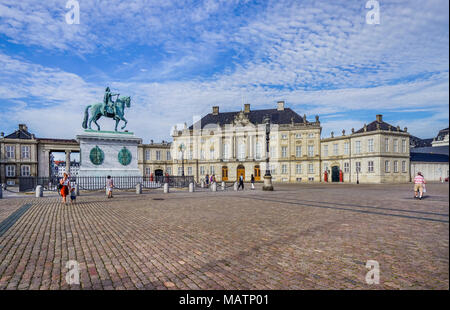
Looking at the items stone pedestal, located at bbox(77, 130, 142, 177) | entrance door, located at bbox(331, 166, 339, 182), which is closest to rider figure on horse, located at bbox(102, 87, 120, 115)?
stone pedestal, located at bbox(77, 130, 142, 177)

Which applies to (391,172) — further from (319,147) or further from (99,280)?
(99,280)

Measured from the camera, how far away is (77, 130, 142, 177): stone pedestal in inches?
866

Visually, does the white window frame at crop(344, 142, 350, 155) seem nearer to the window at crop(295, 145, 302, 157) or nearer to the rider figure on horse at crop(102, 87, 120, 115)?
the window at crop(295, 145, 302, 157)

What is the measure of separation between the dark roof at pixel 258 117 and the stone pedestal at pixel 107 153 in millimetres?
35268

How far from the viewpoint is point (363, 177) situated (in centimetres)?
4334

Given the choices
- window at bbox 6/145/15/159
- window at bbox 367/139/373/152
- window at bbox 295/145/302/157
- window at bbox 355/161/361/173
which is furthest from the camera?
window at bbox 295/145/302/157

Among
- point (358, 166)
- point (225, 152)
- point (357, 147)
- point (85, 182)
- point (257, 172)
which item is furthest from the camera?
point (225, 152)

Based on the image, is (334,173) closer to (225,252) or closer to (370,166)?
(370,166)

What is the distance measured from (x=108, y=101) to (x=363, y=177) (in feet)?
126

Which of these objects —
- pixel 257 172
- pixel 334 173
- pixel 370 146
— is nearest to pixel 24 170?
pixel 257 172

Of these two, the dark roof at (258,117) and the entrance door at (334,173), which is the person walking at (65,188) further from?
the dark roof at (258,117)

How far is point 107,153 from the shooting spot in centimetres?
2289

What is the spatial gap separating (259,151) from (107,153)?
35007mm
